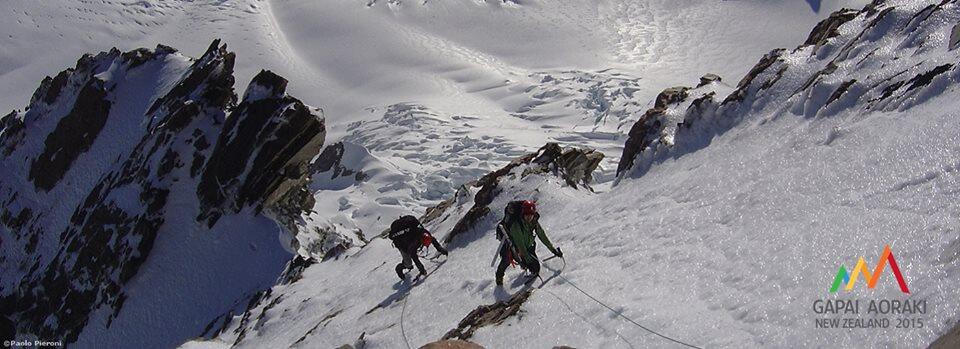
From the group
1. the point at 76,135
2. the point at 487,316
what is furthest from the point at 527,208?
the point at 76,135

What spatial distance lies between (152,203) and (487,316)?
64.5 ft

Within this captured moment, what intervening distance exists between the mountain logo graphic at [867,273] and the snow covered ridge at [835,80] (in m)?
5.59

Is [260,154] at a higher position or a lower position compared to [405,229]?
lower

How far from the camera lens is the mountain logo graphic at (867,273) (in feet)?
24.6

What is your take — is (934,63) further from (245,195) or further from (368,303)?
(245,195)

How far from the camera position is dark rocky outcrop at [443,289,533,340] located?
10.3 meters

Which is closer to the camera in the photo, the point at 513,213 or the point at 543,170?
the point at 513,213

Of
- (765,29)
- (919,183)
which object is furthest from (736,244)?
(765,29)

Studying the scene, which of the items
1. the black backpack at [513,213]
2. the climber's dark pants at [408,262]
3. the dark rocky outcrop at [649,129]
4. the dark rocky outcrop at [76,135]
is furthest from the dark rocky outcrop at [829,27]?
the dark rocky outcrop at [76,135]

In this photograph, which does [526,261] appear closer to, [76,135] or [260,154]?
[260,154]

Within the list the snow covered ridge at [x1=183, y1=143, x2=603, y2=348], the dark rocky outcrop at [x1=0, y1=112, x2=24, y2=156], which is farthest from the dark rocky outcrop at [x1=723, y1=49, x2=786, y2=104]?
the dark rocky outcrop at [x1=0, y1=112, x2=24, y2=156]

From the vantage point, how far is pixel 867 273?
302 inches

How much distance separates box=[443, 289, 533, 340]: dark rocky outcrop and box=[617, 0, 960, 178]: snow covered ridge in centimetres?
718

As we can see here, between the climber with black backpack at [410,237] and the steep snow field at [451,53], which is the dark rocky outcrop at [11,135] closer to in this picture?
the steep snow field at [451,53]
